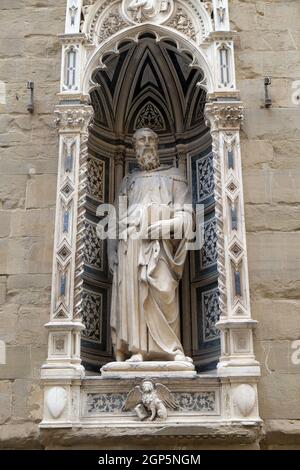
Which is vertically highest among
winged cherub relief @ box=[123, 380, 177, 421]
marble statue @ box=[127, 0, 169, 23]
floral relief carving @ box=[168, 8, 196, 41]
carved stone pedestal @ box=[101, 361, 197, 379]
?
marble statue @ box=[127, 0, 169, 23]

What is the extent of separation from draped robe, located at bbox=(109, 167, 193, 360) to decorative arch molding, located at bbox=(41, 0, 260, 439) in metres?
0.44

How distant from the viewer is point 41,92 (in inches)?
322

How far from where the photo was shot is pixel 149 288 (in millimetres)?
7332

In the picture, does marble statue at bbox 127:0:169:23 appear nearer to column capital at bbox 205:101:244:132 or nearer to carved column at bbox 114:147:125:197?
column capital at bbox 205:101:244:132

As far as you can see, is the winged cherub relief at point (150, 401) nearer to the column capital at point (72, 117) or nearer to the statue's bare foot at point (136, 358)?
the statue's bare foot at point (136, 358)

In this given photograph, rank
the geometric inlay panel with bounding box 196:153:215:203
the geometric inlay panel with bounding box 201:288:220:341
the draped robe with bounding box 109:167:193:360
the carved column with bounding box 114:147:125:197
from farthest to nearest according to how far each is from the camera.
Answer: the carved column with bounding box 114:147:125:197, the geometric inlay panel with bounding box 196:153:215:203, the geometric inlay panel with bounding box 201:288:220:341, the draped robe with bounding box 109:167:193:360

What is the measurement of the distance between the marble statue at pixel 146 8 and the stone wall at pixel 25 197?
2.89 feet

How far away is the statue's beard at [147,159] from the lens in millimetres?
8188

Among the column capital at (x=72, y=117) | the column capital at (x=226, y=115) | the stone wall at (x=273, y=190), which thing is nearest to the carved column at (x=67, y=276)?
the column capital at (x=72, y=117)

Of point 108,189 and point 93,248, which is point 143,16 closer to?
point 108,189

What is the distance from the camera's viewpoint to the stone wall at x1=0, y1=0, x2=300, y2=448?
694 centimetres

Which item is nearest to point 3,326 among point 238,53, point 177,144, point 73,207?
point 73,207

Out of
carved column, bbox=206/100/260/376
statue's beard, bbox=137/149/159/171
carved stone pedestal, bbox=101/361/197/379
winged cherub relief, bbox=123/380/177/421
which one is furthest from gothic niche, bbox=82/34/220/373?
winged cherub relief, bbox=123/380/177/421
